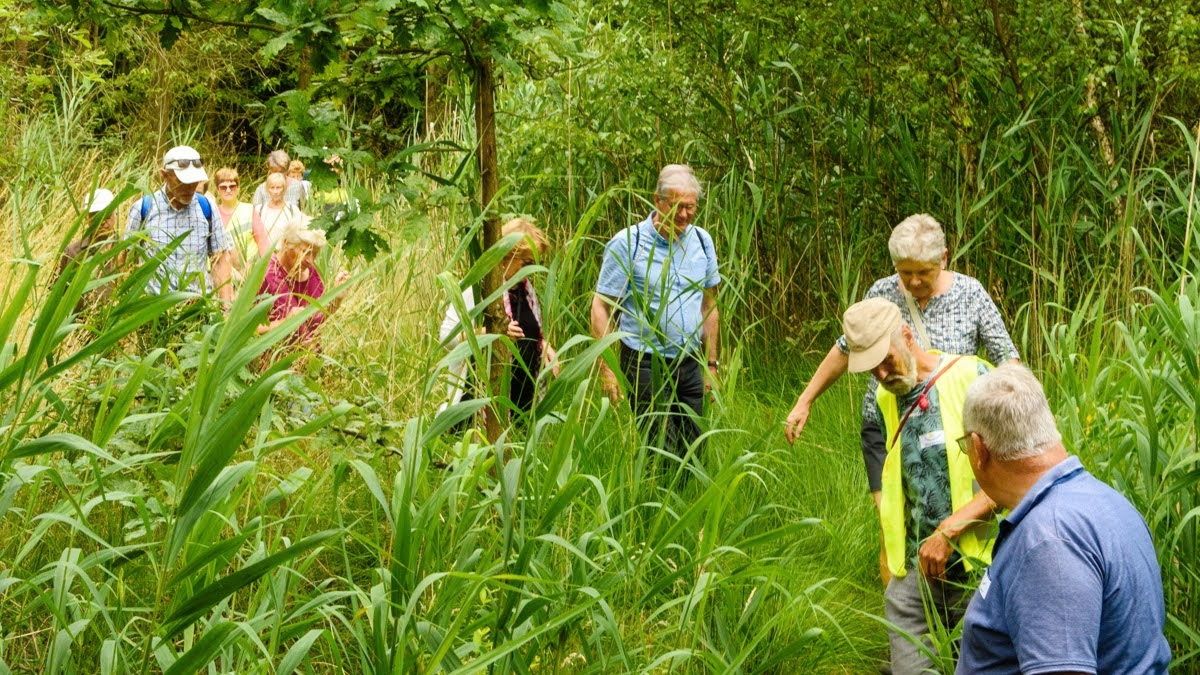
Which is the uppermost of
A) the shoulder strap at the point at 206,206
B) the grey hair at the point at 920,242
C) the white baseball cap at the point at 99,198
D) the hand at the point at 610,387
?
the white baseball cap at the point at 99,198

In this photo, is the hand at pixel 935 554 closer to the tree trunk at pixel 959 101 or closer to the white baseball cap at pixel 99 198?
the white baseball cap at pixel 99 198

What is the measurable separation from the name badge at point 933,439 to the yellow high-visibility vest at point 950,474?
0.02 m

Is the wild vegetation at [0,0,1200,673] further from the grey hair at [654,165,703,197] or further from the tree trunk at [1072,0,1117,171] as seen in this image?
the grey hair at [654,165,703,197]

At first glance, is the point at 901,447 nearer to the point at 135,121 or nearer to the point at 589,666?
the point at 589,666

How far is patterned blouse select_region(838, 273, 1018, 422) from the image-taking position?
5324 mm

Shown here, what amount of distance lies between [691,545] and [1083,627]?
2158 millimetres

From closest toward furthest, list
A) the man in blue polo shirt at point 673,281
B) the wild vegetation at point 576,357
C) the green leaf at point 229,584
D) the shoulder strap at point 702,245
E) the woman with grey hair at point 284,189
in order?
the green leaf at point 229,584, the wild vegetation at point 576,357, the man in blue polo shirt at point 673,281, the shoulder strap at point 702,245, the woman with grey hair at point 284,189

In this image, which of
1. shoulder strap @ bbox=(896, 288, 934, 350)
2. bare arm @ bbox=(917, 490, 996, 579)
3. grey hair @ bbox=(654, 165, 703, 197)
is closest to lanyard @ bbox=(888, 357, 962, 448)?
bare arm @ bbox=(917, 490, 996, 579)

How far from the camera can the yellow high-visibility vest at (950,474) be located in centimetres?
433

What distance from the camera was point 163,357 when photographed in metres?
5.52

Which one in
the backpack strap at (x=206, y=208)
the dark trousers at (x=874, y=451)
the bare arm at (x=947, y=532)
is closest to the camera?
the bare arm at (x=947, y=532)

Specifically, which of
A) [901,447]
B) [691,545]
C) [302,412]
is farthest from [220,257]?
[901,447]

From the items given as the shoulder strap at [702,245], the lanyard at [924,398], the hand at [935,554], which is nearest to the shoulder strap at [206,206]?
the shoulder strap at [702,245]

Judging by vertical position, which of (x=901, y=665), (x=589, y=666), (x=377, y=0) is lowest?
(x=901, y=665)
